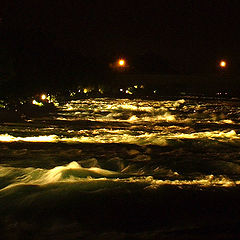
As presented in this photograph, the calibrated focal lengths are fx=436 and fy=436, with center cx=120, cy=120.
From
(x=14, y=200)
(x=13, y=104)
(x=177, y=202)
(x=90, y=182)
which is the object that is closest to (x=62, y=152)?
(x=90, y=182)

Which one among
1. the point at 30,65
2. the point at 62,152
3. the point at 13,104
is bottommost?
the point at 62,152

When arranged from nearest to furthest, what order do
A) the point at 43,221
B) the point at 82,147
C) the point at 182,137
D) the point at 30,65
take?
1. the point at 43,221
2. the point at 82,147
3. the point at 182,137
4. the point at 30,65

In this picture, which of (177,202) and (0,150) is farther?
(0,150)

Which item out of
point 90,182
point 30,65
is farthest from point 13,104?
point 90,182

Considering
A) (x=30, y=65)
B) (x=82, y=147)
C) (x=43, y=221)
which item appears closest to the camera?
(x=43, y=221)

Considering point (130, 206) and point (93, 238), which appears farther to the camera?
point (130, 206)

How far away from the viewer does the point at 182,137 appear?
2162cm

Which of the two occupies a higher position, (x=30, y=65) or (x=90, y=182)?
(x=30, y=65)

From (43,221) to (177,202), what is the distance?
3012mm

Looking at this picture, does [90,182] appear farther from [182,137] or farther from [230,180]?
[182,137]

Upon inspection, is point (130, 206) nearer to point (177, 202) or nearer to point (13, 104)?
point (177, 202)

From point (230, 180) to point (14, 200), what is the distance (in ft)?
18.4

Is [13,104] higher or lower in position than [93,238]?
higher

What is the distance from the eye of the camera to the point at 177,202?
9.83m
